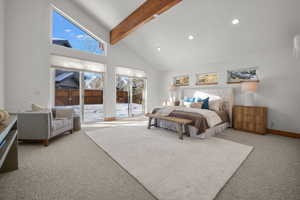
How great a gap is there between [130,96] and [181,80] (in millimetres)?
2722

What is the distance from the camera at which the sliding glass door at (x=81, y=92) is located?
15.0ft

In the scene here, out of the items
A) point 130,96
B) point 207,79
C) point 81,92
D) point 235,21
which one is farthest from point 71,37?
point 207,79

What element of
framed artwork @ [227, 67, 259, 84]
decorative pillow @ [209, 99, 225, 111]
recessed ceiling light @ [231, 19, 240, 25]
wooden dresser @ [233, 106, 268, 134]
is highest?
recessed ceiling light @ [231, 19, 240, 25]

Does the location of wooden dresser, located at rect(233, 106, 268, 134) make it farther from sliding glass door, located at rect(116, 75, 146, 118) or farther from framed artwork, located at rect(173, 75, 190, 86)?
sliding glass door, located at rect(116, 75, 146, 118)

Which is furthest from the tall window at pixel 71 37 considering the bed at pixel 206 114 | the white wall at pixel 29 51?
the bed at pixel 206 114

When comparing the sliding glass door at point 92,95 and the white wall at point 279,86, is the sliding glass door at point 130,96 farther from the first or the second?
the white wall at point 279,86

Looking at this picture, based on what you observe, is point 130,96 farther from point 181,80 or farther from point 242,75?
point 242,75

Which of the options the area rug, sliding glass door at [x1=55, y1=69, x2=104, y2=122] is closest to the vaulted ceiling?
sliding glass door at [x1=55, y1=69, x2=104, y2=122]

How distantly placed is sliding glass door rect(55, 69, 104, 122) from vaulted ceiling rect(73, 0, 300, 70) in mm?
2315

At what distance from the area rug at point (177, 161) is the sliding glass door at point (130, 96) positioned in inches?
117

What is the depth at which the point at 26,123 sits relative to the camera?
276 cm

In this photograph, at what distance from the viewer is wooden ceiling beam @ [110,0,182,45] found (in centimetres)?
314

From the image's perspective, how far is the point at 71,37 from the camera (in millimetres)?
4773

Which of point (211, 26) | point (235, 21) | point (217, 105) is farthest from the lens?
point (217, 105)
